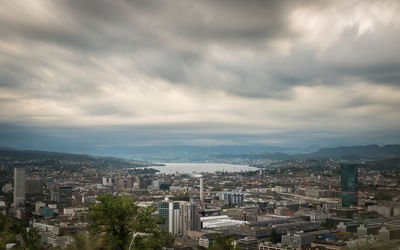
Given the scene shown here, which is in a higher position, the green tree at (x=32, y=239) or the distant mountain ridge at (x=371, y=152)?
the distant mountain ridge at (x=371, y=152)

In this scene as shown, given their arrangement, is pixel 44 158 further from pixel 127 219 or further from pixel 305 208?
pixel 127 219

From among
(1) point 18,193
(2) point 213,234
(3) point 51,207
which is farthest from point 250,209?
(1) point 18,193

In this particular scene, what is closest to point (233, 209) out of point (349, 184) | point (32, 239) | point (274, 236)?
point (349, 184)

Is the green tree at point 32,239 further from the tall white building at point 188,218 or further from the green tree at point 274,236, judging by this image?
the green tree at point 274,236

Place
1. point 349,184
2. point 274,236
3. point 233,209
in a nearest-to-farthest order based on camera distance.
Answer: point 274,236
point 349,184
point 233,209

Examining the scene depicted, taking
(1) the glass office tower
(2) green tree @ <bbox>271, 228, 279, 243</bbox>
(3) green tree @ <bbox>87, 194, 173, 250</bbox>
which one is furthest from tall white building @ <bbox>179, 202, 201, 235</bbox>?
(3) green tree @ <bbox>87, 194, 173, 250</bbox>

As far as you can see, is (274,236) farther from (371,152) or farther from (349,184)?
(371,152)

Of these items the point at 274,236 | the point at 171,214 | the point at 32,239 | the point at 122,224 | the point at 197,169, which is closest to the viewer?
the point at 122,224

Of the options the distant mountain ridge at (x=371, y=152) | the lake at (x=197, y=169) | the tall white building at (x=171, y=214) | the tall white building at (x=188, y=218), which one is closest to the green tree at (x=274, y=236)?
the tall white building at (x=188, y=218)
